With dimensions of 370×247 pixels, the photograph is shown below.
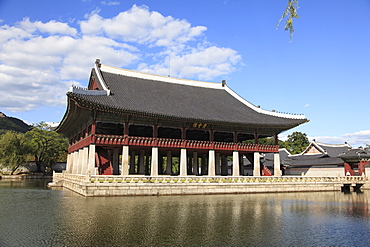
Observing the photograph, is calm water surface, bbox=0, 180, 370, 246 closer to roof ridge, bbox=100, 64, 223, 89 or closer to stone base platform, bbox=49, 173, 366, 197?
stone base platform, bbox=49, 173, 366, 197

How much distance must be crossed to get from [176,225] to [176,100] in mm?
26302

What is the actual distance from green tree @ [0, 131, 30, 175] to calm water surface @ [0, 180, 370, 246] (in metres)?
45.6

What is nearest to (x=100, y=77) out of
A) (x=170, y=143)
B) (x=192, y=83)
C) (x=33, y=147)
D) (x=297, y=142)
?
(x=170, y=143)

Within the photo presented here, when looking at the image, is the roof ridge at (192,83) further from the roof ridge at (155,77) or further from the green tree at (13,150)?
the green tree at (13,150)

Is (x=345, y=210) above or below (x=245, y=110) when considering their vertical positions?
below

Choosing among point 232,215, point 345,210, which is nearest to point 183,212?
point 232,215

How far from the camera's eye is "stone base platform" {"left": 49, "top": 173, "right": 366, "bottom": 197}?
1072 inches

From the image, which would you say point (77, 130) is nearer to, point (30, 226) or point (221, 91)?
point (221, 91)

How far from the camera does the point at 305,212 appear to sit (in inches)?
804

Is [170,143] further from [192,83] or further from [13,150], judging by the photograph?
[13,150]

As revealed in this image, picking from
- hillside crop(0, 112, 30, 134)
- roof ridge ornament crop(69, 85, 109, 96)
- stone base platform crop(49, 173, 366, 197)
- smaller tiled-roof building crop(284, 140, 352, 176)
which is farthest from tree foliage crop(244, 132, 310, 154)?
hillside crop(0, 112, 30, 134)

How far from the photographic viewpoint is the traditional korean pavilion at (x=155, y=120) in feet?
105

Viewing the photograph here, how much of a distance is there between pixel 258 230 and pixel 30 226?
10586 millimetres

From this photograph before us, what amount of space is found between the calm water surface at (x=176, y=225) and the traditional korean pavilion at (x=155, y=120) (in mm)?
10723
